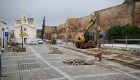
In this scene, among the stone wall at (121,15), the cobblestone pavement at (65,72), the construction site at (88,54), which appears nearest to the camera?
the cobblestone pavement at (65,72)

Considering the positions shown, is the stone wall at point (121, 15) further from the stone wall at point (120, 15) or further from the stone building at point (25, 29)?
the stone building at point (25, 29)

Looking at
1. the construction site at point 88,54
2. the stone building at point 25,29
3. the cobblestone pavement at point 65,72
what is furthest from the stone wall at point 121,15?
the cobblestone pavement at point 65,72

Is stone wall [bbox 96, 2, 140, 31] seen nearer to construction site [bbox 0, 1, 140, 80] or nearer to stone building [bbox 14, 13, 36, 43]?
construction site [bbox 0, 1, 140, 80]

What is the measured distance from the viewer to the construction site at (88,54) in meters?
7.62

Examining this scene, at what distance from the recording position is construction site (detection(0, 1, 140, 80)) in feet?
25.0

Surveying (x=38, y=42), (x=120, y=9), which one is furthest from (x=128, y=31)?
(x=38, y=42)

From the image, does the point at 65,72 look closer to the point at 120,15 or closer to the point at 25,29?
the point at 120,15

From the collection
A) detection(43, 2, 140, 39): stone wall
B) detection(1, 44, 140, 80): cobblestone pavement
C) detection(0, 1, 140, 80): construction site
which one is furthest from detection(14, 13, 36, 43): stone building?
detection(1, 44, 140, 80): cobblestone pavement

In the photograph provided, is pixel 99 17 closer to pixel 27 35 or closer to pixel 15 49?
pixel 27 35

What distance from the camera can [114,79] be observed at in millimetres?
6594

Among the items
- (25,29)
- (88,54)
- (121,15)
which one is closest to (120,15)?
(121,15)

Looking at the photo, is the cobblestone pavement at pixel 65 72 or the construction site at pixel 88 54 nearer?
the cobblestone pavement at pixel 65 72

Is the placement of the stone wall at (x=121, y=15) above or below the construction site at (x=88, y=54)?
above

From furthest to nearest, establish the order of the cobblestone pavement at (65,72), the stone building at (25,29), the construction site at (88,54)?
the stone building at (25,29) → the construction site at (88,54) → the cobblestone pavement at (65,72)
